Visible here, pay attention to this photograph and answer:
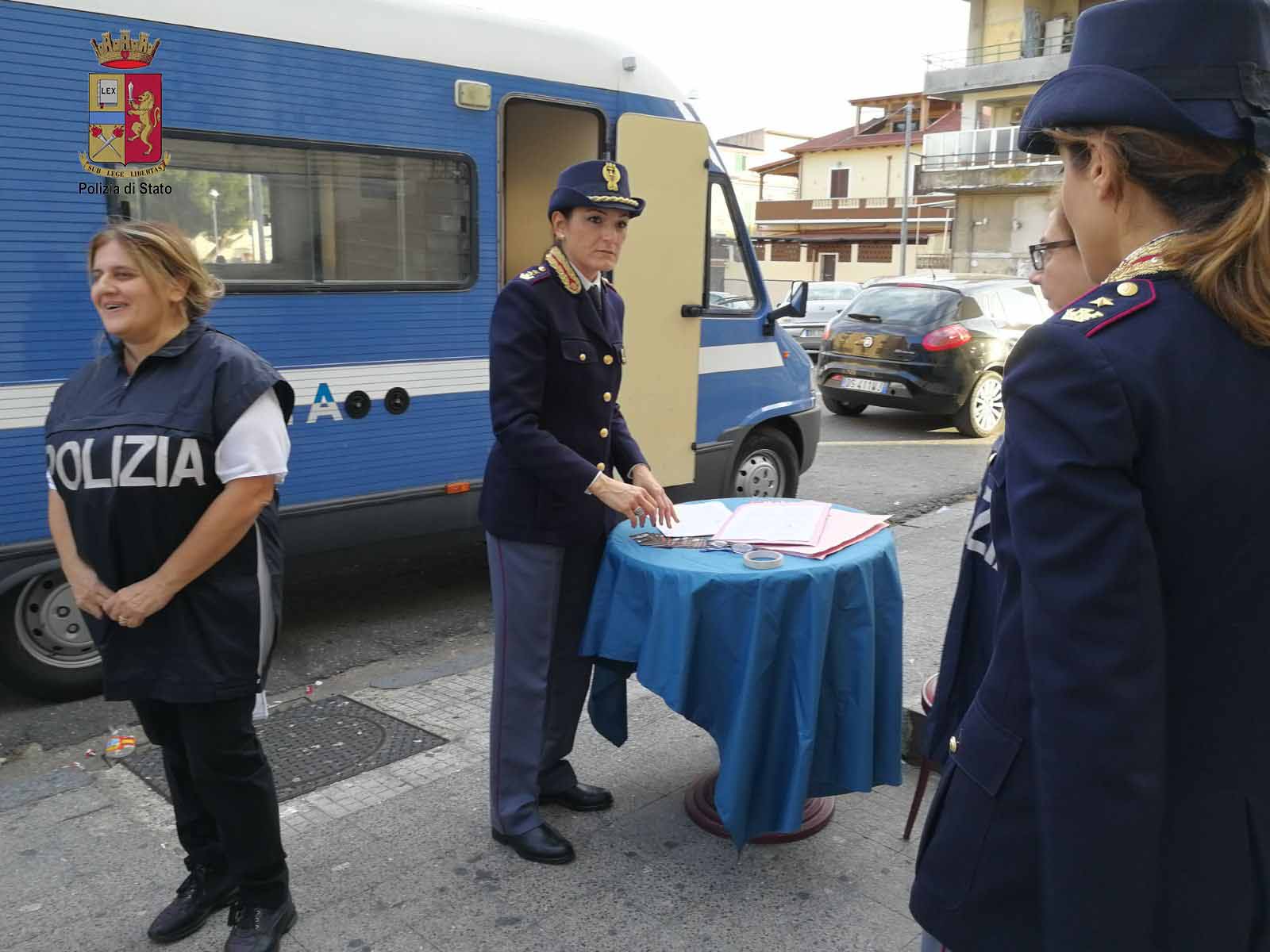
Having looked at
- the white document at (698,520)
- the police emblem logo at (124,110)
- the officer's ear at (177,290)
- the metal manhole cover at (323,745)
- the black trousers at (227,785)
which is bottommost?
the metal manhole cover at (323,745)

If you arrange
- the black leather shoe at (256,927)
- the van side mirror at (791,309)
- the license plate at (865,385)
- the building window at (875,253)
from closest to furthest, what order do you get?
the black leather shoe at (256,927), the van side mirror at (791,309), the license plate at (865,385), the building window at (875,253)

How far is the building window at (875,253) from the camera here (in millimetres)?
49906

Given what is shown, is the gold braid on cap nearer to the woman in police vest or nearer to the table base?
the woman in police vest

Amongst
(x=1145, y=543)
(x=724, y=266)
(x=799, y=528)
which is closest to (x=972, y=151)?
(x=724, y=266)

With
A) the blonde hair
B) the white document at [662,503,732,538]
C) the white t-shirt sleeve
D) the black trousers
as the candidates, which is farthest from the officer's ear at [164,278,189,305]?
the white document at [662,503,732,538]

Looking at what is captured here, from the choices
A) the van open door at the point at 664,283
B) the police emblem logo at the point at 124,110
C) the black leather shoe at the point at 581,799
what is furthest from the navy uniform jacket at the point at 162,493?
the van open door at the point at 664,283

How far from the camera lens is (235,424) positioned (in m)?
2.53

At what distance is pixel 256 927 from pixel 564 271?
1936 millimetres

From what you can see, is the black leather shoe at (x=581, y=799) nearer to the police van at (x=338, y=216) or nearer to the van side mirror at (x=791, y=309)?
the police van at (x=338, y=216)

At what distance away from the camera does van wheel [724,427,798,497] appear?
7.07m

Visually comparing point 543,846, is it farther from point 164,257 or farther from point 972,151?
point 972,151

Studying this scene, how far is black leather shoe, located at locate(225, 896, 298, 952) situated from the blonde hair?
1.52 metres

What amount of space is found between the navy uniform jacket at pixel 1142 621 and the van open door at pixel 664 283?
485cm

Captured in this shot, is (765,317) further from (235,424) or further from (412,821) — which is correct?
(235,424)
